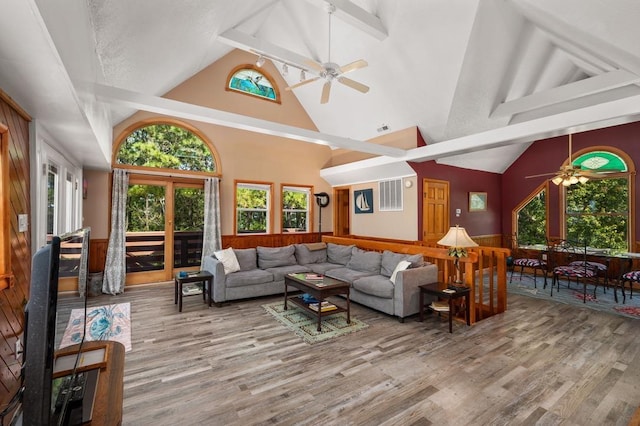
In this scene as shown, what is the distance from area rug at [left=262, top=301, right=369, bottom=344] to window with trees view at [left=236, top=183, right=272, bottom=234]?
2.96 metres

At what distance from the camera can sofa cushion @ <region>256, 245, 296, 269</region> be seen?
17.5ft

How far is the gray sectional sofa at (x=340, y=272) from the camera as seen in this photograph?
3.99 m

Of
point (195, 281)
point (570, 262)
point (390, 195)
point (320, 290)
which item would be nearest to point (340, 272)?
point (320, 290)

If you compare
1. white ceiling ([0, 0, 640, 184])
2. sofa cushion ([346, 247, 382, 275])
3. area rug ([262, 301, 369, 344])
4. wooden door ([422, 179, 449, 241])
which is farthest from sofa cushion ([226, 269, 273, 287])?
wooden door ([422, 179, 449, 241])

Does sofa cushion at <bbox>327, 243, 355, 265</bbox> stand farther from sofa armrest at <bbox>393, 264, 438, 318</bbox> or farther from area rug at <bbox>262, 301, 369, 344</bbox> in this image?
sofa armrest at <bbox>393, 264, 438, 318</bbox>

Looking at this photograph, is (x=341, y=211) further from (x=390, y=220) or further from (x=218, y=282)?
(x=218, y=282)

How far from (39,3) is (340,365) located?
3.11 meters

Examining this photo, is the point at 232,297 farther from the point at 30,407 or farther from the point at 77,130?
the point at 30,407

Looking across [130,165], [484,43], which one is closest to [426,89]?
[484,43]

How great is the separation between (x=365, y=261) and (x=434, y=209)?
8.21 ft

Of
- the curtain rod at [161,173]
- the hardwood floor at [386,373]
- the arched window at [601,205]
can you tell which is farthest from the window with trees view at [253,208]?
the arched window at [601,205]

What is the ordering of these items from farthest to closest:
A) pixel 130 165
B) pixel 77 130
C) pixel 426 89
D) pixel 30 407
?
pixel 130 165
pixel 426 89
pixel 77 130
pixel 30 407

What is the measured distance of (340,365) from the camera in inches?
110

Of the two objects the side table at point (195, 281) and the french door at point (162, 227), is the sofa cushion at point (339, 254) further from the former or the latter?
the french door at point (162, 227)
